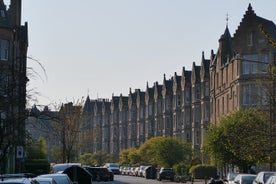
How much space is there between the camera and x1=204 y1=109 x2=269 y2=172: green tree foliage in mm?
43875

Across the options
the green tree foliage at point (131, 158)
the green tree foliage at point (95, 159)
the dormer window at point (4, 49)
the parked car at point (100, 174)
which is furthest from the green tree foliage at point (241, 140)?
the green tree foliage at point (95, 159)

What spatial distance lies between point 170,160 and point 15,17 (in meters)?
34.9

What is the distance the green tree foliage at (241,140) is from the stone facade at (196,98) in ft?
5.71

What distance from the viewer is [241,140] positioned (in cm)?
4838

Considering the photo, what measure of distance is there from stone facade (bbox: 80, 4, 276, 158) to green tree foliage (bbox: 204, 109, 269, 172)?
5.71ft

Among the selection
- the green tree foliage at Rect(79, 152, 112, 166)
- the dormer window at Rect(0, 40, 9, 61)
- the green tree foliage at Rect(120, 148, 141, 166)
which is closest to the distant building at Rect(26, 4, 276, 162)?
the green tree foliage at Rect(79, 152, 112, 166)

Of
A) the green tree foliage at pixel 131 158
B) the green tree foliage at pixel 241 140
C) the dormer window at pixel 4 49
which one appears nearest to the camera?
the green tree foliage at pixel 241 140

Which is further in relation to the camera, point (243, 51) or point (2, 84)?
point (243, 51)

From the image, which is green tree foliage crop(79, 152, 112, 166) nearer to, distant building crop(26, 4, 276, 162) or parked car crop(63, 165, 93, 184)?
distant building crop(26, 4, 276, 162)

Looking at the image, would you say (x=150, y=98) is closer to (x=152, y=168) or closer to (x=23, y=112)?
(x=152, y=168)

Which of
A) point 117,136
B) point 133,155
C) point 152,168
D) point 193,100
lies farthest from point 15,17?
point 117,136

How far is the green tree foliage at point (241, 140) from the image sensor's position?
144ft

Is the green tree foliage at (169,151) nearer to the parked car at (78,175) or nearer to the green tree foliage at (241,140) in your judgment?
the green tree foliage at (241,140)

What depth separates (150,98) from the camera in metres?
132
